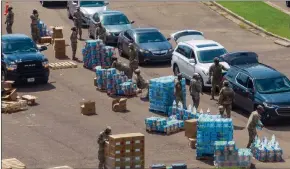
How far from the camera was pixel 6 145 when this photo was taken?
2833 centimetres

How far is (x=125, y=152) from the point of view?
25.3 metres

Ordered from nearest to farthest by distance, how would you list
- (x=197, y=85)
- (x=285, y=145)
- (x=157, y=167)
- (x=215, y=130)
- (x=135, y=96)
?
(x=157, y=167)
(x=215, y=130)
(x=285, y=145)
(x=197, y=85)
(x=135, y=96)

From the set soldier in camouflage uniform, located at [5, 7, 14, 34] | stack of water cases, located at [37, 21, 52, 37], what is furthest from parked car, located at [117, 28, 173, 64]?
soldier in camouflage uniform, located at [5, 7, 14, 34]

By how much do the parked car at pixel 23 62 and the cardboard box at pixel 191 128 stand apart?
901 centimetres

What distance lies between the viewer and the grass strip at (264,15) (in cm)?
4613

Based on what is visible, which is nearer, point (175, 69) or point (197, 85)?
point (197, 85)

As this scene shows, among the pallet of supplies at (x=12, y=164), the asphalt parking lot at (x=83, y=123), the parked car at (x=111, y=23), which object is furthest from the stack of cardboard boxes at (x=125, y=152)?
the parked car at (x=111, y=23)

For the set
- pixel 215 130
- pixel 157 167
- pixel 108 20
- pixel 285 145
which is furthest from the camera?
pixel 108 20

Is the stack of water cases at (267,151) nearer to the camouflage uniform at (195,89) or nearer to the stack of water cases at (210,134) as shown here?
the stack of water cases at (210,134)

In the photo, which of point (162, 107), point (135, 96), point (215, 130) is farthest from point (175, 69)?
point (215, 130)

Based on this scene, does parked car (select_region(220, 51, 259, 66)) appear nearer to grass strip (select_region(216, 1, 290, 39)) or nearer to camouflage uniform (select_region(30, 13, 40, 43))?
grass strip (select_region(216, 1, 290, 39))

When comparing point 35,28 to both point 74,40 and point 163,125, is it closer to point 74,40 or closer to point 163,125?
point 74,40

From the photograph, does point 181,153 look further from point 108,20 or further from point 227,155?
point 108,20

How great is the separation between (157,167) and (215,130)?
8.69 ft
